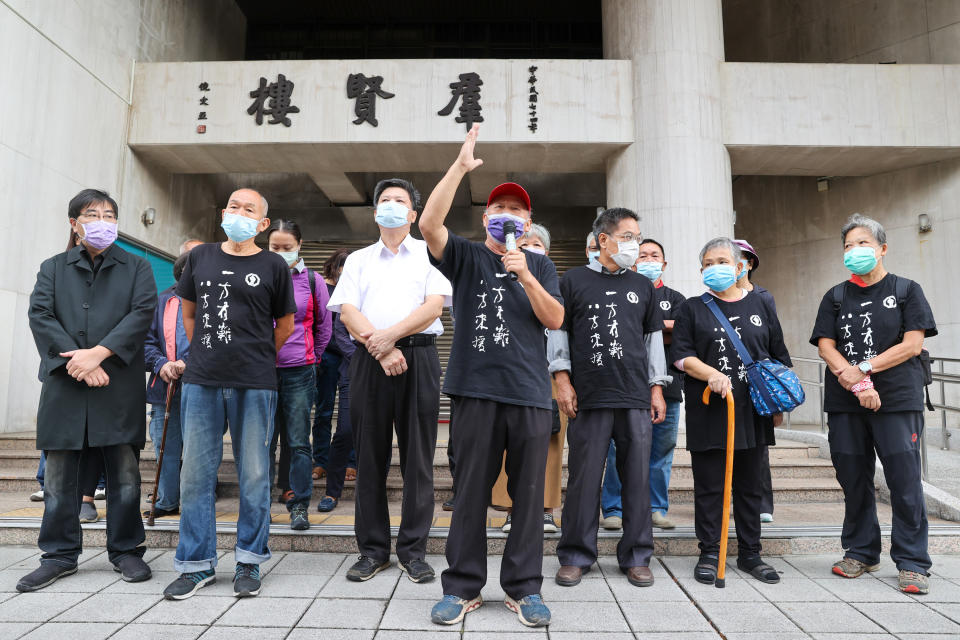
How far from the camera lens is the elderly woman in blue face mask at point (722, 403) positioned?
3090 mm

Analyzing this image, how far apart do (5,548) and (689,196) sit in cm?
706

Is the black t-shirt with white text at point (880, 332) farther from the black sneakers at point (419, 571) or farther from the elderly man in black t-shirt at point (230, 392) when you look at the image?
the elderly man in black t-shirt at point (230, 392)

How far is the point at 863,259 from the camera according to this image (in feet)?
10.3

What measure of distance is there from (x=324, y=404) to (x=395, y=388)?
1.71 m

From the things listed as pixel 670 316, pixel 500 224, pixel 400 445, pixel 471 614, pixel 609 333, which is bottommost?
pixel 471 614

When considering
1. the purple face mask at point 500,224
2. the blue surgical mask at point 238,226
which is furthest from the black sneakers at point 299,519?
the purple face mask at point 500,224

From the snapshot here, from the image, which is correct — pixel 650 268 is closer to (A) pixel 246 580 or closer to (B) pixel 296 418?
(B) pixel 296 418

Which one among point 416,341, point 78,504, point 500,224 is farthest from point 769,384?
point 78,504

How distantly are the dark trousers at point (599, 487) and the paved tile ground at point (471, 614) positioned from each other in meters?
0.15

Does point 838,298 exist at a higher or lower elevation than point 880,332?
higher

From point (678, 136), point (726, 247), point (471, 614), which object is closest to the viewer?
point (471, 614)

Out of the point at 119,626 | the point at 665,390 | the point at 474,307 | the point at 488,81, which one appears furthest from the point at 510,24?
the point at 119,626

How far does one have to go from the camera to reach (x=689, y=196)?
731cm

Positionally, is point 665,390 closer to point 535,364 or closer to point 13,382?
point 535,364
